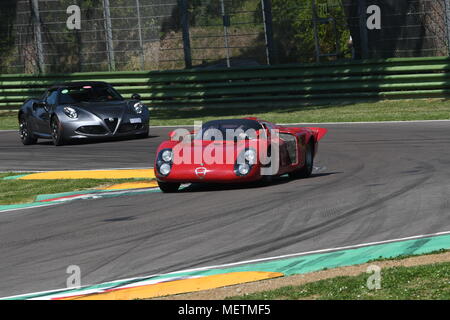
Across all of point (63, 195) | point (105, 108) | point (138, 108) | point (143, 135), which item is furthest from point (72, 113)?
point (63, 195)

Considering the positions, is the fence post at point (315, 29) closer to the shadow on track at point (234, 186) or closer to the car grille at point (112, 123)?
the car grille at point (112, 123)

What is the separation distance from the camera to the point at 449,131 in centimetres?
1884

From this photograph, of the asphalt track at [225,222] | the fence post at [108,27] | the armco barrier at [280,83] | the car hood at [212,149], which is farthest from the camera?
the fence post at [108,27]

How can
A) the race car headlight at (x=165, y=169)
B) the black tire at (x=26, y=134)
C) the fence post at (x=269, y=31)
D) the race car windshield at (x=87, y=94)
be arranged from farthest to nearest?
the fence post at (x=269, y=31)
the black tire at (x=26, y=134)
the race car windshield at (x=87, y=94)
the race car headlight at (x=165, y=169)

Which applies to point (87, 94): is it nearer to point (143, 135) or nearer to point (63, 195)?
point (143, 135)

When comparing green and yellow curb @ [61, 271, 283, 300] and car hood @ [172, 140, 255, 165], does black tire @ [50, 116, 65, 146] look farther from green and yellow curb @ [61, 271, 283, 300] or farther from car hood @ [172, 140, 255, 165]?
green and yellow curb @ [61, 271, 283, 300]

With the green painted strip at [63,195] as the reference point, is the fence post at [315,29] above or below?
above

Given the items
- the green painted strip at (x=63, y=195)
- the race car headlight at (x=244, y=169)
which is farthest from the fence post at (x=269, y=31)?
the race car headlight at (x=244, y=169)

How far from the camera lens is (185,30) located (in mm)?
27469

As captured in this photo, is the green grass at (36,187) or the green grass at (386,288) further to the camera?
the green grass at (36,187)

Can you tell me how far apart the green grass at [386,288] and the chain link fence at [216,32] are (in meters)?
17.8

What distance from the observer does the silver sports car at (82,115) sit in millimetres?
20344

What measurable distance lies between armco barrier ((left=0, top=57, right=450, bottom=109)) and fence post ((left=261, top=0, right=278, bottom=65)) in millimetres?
433

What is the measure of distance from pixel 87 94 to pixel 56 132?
3.92 ft
